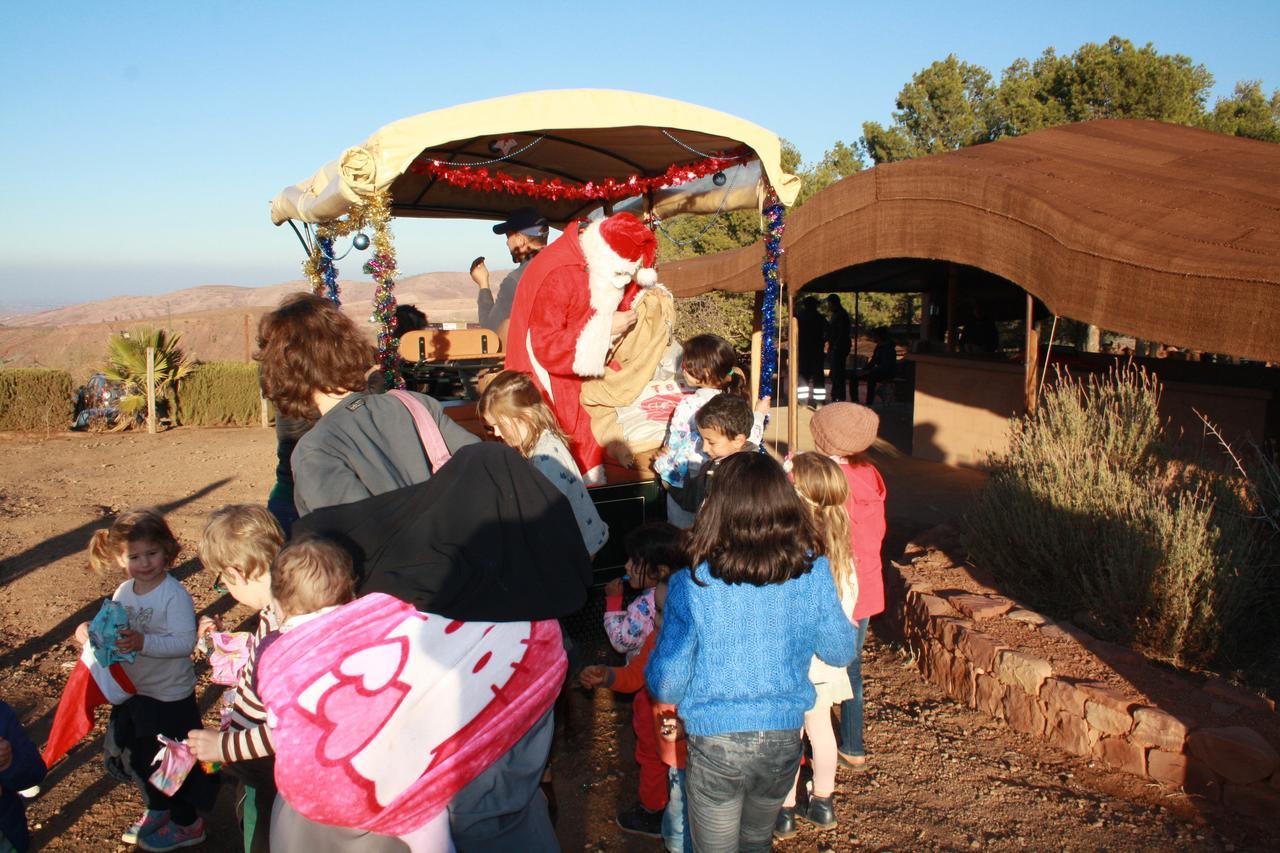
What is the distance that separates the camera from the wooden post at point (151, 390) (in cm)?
1480

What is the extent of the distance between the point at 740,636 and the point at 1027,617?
2.88 metres

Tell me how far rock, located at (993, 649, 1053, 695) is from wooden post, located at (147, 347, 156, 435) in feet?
48.5

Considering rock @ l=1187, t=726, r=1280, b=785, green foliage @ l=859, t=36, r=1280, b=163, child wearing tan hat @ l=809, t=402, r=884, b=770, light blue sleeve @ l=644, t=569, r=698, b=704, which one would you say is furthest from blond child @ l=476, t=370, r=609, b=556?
green foliage @ l=859, t=36, r=1280, b=163

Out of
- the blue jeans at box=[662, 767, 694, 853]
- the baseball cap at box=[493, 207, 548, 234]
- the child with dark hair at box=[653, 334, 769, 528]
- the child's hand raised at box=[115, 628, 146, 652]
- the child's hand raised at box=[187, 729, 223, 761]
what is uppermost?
the baseball cap at box=[493, 207, 548, 234]

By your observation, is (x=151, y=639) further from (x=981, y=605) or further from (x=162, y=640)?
(x=981, y=605)

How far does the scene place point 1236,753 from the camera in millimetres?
3365

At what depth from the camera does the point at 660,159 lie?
262 inches

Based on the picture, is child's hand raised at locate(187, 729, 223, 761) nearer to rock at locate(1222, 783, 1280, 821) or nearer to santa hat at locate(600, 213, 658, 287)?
santa hat at locate(600, 213, 658, 287)

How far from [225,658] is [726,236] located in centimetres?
2215

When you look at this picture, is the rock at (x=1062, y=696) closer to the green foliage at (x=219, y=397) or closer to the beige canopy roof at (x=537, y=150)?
the beige canopy roof at (x=537, y=150)

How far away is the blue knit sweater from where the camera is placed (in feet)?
7.65

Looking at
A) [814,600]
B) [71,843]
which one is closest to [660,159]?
[814,600]

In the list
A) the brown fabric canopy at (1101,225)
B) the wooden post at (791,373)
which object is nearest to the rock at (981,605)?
the brown fabric canopy at (1101,225)

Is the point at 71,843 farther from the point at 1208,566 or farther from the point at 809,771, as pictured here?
the point at 1208,566
